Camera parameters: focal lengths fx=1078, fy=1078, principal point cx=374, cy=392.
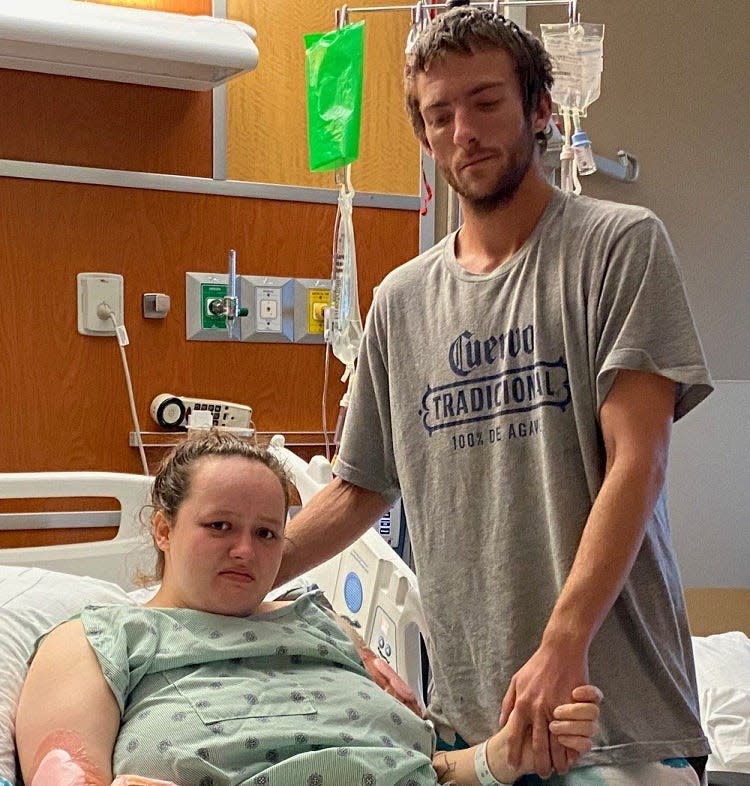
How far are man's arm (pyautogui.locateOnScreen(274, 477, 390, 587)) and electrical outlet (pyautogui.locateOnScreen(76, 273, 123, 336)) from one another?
3.41 ft

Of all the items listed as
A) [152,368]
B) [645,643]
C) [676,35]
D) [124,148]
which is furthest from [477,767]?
[676,35]

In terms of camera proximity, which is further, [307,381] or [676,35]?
[676,35]

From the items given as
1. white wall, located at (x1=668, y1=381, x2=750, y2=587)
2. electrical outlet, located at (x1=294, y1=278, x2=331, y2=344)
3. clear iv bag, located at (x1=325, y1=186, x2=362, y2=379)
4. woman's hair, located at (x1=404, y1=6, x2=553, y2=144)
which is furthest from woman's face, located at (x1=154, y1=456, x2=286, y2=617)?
white wall, located at (x1=668, y1=381, x2=750, y2=587)

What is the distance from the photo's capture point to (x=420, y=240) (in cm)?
304

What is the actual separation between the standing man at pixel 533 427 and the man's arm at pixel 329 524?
149mm

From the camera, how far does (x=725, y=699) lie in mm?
2408

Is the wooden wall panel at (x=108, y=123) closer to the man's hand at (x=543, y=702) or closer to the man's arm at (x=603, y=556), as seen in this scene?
the man's arm at (x=603, y=556)

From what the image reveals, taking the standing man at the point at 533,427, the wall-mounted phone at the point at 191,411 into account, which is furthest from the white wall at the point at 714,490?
the standing man at the point at 533,427

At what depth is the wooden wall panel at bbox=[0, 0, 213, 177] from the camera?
2.53 metres

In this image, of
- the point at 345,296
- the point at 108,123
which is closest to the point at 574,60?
the point at 345,296

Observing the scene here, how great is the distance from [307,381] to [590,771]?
1654 mm

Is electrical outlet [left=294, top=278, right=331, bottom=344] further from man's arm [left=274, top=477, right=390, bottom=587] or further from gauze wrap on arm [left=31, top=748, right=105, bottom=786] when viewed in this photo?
gauze wrap on arm [left=31, top=748, right=105, bottom=786]

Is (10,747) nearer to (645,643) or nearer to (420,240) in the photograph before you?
(645,643)

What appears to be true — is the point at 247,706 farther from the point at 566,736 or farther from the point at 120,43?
the point at 120,43
